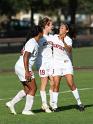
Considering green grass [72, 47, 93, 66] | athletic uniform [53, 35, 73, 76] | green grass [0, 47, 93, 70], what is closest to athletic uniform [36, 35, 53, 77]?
athletic uniform [53, 35, 73, 76]

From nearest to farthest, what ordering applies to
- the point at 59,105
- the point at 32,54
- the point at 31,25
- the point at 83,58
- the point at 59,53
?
the point at 32,54
the point at 59,53
the point at 59,105
the point at 83,58
the point at 31,25

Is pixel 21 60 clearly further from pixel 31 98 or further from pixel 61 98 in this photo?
pixel 61 98

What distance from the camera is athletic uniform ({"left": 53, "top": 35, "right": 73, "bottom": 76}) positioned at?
14461 mm

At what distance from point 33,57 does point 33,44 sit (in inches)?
12.1

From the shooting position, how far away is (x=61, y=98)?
→ 1756 cm

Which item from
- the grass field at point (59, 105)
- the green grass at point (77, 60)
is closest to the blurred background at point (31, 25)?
the green grass at point (77, 60)

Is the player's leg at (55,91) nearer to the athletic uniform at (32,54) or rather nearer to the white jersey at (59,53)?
the white jersey at (59,53)

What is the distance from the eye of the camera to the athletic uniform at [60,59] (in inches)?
569

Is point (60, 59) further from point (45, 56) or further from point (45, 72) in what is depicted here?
point (45, 72)

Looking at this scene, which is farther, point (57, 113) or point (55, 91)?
point (55, 91)

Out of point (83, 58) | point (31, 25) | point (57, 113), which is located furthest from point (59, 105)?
point (31, 25)

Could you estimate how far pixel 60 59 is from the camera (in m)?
14.5

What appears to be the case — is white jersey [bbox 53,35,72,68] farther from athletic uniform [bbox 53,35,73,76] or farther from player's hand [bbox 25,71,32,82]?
player's hand [bbox 25,71,32,82]

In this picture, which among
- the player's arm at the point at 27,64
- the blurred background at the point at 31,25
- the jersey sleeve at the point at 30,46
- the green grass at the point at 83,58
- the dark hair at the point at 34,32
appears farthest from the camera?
the blurred background at the point at 31,25
